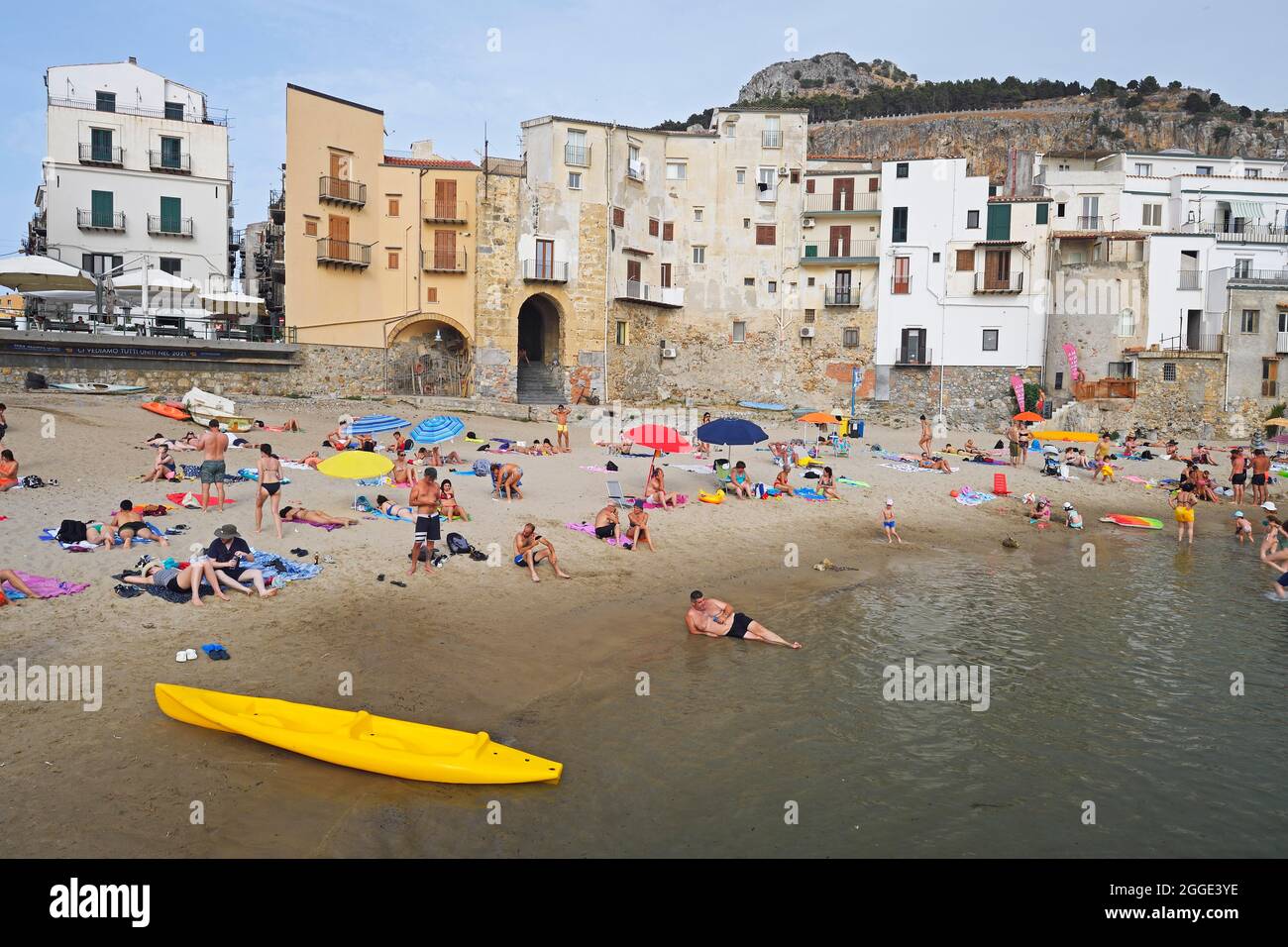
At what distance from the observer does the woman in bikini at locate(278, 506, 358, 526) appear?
15.3 m

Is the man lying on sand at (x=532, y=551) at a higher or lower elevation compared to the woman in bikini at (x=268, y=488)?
lower

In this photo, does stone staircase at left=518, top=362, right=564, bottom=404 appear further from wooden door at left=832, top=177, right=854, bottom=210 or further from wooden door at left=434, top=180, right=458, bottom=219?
wooden door at left=832, top=177, right=854, bottom=210

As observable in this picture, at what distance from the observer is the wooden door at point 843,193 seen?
43.3 metres

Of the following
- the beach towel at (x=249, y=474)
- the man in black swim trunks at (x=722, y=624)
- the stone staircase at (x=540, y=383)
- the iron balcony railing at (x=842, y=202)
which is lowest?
the man in black swim trunks at (x=722, y=624)

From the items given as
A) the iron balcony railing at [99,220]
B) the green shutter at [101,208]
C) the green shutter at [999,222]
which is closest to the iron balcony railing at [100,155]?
the green shutter at [101,208]

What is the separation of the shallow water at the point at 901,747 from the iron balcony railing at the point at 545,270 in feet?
88.1

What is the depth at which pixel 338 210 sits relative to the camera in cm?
3472

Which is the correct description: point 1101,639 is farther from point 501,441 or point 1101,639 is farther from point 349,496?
point 501,441

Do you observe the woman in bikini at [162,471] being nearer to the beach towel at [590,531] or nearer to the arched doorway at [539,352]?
the beach towel at [590,531]

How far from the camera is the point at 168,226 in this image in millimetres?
38031

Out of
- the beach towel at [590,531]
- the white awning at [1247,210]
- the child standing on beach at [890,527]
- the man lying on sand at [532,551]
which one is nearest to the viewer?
the man lying on sand at [532,551]

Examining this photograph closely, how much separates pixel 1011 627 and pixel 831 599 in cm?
281

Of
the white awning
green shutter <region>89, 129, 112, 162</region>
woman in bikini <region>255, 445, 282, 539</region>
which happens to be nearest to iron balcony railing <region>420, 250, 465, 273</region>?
green shutter <region>89, 129, 112, 162</region>
